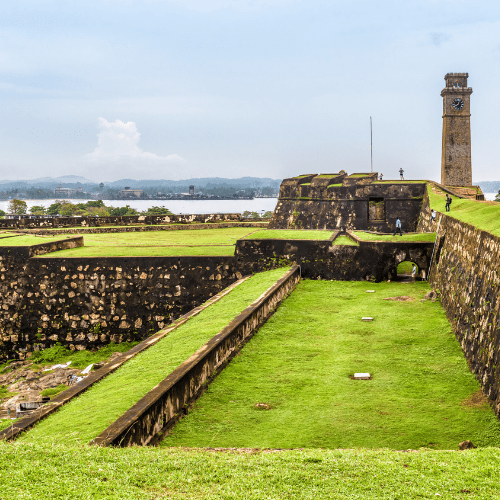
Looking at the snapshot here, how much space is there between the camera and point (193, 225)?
87.4 feet

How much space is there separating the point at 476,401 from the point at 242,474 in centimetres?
345

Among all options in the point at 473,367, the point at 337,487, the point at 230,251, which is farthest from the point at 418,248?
the point at 337,487

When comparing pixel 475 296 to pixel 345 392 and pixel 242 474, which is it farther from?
pixel 242 474

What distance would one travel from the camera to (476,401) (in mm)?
6211

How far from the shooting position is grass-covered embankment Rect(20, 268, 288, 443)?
535cm

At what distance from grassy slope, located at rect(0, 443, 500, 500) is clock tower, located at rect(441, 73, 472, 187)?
1387 inches

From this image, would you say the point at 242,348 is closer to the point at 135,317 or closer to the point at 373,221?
the point at 135,317

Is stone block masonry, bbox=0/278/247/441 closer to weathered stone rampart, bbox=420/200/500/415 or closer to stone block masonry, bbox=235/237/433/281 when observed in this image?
stone block masonry, bbox=235/237/433/281

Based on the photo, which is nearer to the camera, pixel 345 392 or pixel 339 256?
pixel 345 392

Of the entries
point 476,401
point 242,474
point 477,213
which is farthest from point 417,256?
point 242,474

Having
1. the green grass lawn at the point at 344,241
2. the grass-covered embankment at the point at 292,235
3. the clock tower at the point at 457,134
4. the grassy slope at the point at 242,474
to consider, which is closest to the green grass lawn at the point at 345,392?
the grassy slope at the point at 242,474

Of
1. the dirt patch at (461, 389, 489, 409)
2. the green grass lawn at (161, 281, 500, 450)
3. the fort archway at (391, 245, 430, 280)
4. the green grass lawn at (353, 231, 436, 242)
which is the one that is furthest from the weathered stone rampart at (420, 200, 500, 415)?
the green grass lawn at (353, 231, 436, 242)

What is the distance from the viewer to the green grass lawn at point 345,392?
5484 millimetres

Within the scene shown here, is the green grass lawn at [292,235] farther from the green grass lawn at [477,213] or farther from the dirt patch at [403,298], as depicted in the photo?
the green grass lawn at [477,213]
